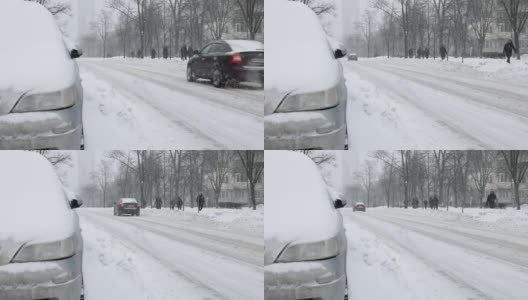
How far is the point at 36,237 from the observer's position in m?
5.30

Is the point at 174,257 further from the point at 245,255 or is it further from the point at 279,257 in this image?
the point at 279,257

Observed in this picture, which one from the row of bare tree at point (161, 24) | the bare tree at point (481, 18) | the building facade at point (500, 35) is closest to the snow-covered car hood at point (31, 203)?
the row of bare tree at point (161, 24)

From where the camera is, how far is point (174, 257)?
647cm

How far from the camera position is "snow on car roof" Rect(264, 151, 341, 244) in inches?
207

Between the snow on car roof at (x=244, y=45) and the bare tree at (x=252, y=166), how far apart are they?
2.95ft

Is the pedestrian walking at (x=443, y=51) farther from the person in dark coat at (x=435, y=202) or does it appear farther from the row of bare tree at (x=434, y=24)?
the person in dark coat at (x=435, y=202)

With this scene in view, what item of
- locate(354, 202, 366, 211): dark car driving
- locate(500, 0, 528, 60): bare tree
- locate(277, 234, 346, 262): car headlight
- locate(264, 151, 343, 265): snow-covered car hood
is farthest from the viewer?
locate(500, 0, 528, 60): bare tree

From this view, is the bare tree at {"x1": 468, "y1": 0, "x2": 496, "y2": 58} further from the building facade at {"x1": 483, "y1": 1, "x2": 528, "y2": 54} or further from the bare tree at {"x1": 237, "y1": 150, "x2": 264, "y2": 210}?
the bare tree at {"x1": 237, "y1": 150, "x2": 264, "y2": 210}

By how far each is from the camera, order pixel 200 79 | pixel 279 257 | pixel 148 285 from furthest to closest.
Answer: pixel 200 79 → pixel 148 285 → pixel 279 257

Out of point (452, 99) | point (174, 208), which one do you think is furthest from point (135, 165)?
point (452, 99)

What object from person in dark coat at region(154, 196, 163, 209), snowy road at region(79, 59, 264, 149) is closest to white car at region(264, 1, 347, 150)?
snowy road at region(79, 59, 264, 149)

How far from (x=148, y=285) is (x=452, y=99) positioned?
11.6 feet

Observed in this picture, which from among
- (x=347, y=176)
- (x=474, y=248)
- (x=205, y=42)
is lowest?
(x=474, y=248)

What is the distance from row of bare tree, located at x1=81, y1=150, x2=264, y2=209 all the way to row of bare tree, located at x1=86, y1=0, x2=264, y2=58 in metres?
0.99
